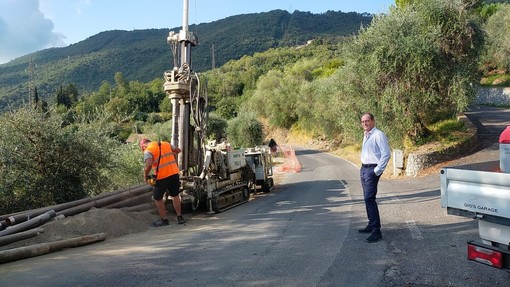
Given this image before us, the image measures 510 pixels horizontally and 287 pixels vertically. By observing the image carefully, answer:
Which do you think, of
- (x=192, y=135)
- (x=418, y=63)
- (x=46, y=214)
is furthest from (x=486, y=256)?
(x=418, y=63)

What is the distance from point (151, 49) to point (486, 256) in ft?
465

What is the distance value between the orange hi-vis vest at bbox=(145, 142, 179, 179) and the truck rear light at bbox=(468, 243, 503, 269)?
646cm

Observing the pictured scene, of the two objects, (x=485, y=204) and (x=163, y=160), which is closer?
(x=485, y=204)

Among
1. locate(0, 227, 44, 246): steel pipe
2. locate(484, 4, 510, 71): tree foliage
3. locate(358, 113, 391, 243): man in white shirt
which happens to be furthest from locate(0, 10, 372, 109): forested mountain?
locate(358, 113, 391, 243): man in white shirt

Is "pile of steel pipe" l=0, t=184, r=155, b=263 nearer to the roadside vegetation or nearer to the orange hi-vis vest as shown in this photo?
the orange hi-vis vest

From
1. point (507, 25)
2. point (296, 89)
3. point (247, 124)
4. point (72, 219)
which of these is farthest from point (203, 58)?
point (72, 219)

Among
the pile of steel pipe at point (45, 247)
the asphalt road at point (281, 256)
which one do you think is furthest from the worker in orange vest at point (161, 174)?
the pile of steel pipe at point (45, 247)

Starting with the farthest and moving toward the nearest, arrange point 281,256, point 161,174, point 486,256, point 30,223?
point 161,174 → point 30,223 → point 281,256 → point 486,256

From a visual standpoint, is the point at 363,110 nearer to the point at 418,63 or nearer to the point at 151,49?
the point at 418,63

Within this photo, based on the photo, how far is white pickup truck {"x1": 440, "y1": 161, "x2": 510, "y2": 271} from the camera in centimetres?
400

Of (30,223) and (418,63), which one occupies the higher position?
(418,63)

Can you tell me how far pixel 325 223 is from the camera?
27.8 feet

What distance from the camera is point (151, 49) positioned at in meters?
138

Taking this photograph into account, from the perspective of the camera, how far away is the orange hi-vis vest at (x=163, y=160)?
9.13 m
